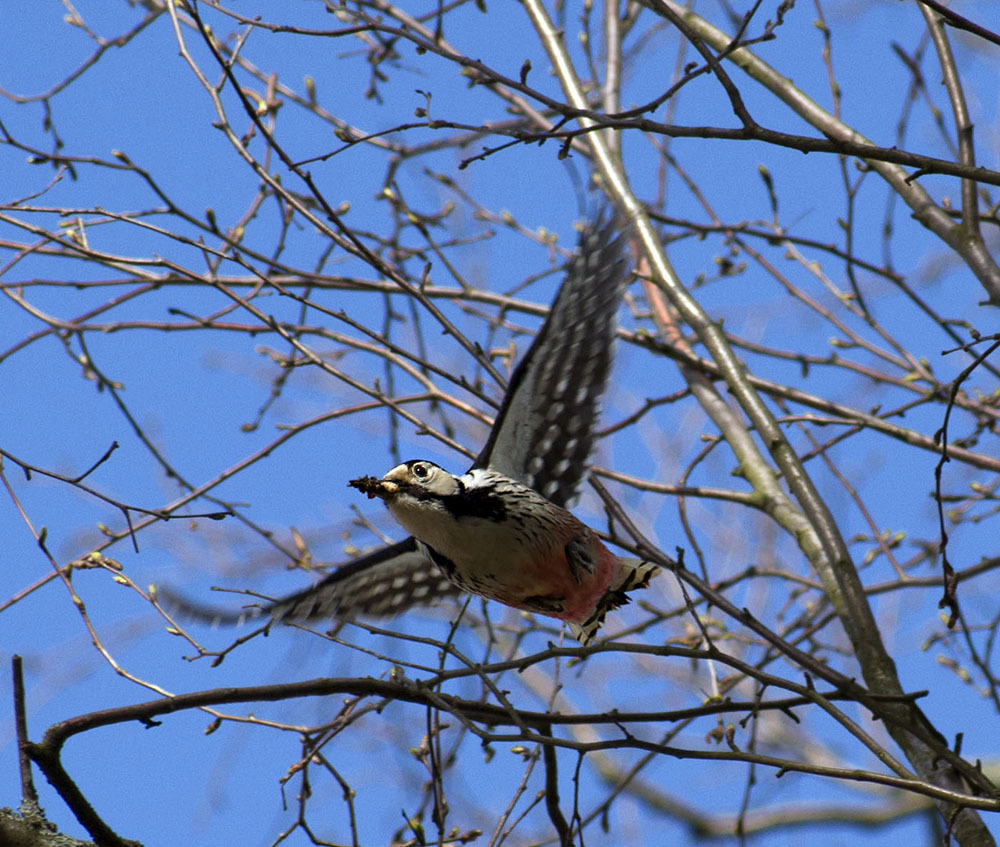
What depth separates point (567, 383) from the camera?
4520mm

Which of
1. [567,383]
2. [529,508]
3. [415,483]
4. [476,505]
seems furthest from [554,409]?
[415,483]

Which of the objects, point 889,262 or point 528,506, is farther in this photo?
point 889,262

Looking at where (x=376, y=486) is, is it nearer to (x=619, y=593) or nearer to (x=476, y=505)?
(x=476, y=505)

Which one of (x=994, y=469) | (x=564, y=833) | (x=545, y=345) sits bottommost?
(x=564, y=833)

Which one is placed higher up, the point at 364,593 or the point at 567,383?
the point at 567,383

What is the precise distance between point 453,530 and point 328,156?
1215mm

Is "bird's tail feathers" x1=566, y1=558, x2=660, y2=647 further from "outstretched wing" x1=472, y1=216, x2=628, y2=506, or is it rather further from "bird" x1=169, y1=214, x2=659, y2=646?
"outstretched wing" x1=472, y1=216, x2=628, y2=506

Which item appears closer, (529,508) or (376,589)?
(529,508)

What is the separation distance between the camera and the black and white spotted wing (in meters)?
4.35

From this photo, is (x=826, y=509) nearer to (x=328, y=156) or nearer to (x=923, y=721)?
(x=923, y=721)

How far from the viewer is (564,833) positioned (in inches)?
129

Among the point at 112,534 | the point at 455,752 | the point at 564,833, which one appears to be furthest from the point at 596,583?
the point at 112,534

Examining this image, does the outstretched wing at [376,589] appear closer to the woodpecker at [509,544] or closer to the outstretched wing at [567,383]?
the woodpecker at [509,544]

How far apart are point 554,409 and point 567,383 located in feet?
0.35
